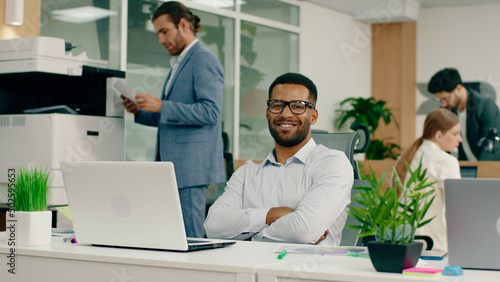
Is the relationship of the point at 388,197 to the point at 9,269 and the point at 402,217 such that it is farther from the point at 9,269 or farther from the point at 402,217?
the point at 9,269

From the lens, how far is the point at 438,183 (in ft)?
10.6

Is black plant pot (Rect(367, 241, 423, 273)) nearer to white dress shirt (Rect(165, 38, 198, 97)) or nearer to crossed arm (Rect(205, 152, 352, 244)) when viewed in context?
crossed arm (Rect(205, 152, 352, 244))

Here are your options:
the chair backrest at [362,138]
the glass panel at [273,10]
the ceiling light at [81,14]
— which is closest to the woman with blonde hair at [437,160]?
the chair backrest at [362,138]

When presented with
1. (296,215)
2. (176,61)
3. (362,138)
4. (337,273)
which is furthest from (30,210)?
(362,138)

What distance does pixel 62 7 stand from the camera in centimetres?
452

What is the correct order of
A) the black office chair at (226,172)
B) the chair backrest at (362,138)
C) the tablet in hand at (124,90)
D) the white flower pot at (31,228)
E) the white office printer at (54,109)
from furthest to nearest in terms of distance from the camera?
the black office chair at (226,172) → the tablet in hand at (124,90) → the white office printer at (54,109) → the chair backrest at (362,138) → the white flower pot at (31,228)

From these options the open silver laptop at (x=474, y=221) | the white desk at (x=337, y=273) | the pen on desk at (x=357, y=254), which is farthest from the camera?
the pen on desk at (x=357, y=254)

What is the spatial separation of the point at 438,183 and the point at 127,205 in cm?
204

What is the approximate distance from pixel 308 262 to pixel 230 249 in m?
0.31

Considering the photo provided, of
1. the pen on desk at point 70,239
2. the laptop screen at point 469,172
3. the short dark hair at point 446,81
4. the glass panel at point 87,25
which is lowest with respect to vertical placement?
the pen on desk at point 70,239

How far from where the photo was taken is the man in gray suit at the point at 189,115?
3.01 m

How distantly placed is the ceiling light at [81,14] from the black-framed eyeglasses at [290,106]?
2.68 metres

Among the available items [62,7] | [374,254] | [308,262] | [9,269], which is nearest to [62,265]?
[9,269]

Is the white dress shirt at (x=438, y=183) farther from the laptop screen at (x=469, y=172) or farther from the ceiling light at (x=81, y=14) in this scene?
the ceiling light at (x=81, y=14)
